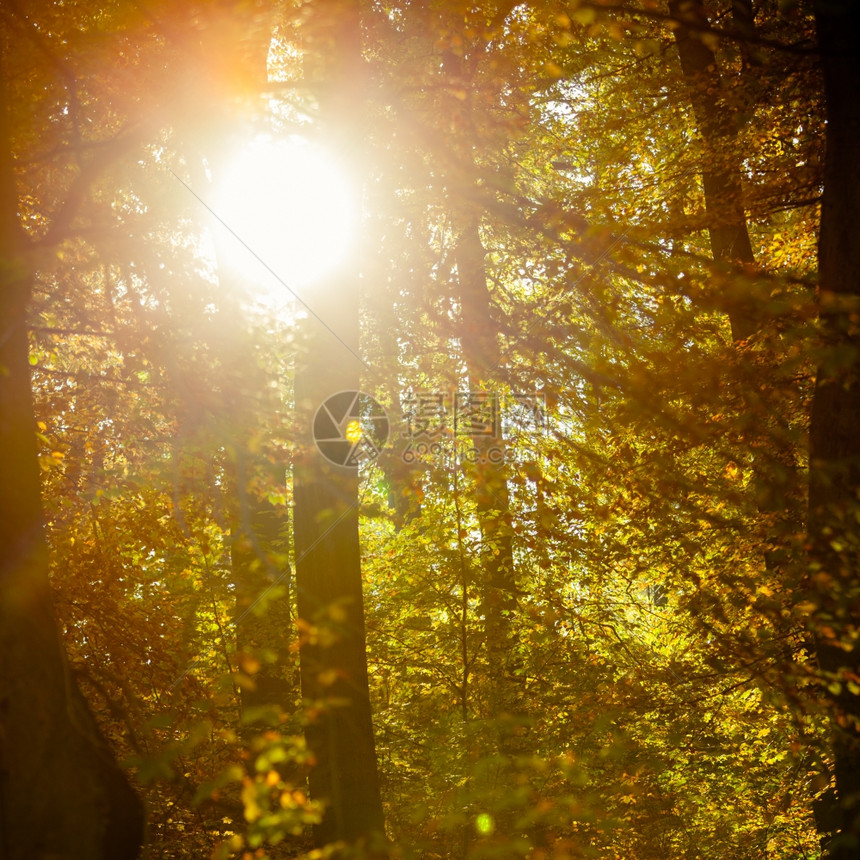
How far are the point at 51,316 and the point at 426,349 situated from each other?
482 centimetres

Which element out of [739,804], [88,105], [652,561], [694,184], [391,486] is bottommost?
[739,804]

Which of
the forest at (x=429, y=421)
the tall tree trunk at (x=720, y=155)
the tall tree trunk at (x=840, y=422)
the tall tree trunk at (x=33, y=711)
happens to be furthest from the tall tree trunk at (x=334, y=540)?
the tall tree trunk at (x=840, y=422)

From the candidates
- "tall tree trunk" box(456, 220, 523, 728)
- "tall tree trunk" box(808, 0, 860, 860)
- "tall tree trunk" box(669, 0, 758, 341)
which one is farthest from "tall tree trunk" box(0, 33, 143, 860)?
"tall tree trunk" box(669, 0, 758, 341)

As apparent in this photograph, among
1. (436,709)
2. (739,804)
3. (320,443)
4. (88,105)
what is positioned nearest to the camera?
(320,443)

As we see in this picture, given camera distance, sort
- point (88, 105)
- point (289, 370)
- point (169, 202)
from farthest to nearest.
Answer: point (289, 370)
point (169, 202)
point (88, 105)

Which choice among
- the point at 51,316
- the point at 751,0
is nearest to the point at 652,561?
the point at 751,0

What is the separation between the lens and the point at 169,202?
888 centimetres

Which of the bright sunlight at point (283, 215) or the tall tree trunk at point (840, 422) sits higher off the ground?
the bright sunlight at point (283, 215)

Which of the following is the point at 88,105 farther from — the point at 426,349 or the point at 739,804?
the point at 739,804

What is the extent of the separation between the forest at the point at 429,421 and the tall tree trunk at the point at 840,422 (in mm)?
27

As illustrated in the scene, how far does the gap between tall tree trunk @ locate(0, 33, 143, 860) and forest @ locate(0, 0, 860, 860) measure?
0.02 meters

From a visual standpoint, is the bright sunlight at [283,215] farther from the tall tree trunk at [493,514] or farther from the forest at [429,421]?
the tall tree trunk at [493,514]

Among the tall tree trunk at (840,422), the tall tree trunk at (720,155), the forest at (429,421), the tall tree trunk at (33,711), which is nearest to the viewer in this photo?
the tall tree trunk at (33,711)

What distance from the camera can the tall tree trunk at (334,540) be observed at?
666cm
